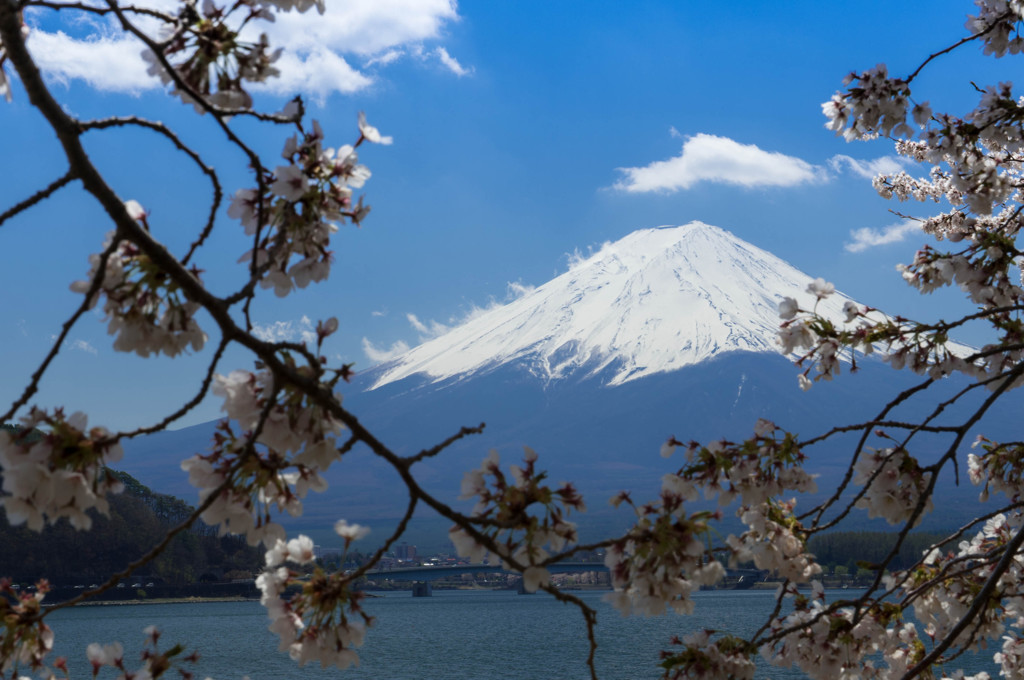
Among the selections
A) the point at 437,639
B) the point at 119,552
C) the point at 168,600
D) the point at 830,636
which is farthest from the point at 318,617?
the point at 168,600

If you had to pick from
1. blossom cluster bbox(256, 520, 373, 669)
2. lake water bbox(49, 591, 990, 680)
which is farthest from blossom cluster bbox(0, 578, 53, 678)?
lake water bbox(49, 591, 990, 680)

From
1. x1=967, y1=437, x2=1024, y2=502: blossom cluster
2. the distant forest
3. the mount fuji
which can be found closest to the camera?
x1=967, y1=437, x2=1024, y2=502: blossom cluster

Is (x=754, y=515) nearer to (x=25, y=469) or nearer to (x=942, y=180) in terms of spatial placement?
(x=25, y=469)

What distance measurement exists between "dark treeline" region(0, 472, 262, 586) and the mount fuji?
101m

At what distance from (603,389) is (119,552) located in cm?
13626

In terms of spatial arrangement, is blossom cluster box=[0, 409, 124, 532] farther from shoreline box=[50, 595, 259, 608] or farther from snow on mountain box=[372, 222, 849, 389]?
snow on mountain box=[372, 222, 849, 389]

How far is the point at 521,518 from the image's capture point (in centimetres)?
159

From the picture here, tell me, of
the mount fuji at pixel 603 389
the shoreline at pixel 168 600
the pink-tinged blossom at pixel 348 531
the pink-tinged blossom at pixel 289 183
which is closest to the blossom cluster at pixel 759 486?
the pink-tinged blossom at pixel 348 531

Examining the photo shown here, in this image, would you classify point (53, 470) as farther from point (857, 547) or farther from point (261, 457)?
point (857, 547)

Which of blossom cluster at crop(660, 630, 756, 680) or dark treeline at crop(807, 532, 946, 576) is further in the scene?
dark treeline at crop(807, 532, 946, 576)

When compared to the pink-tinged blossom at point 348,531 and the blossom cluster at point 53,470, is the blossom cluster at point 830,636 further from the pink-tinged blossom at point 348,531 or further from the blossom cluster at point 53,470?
the blossom cluster at point 53,470

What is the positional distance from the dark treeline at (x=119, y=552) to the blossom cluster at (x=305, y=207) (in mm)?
54376

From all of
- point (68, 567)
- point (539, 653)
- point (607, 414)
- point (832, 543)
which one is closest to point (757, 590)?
point (832, 543)

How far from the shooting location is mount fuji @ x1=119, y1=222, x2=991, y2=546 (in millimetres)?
171125
